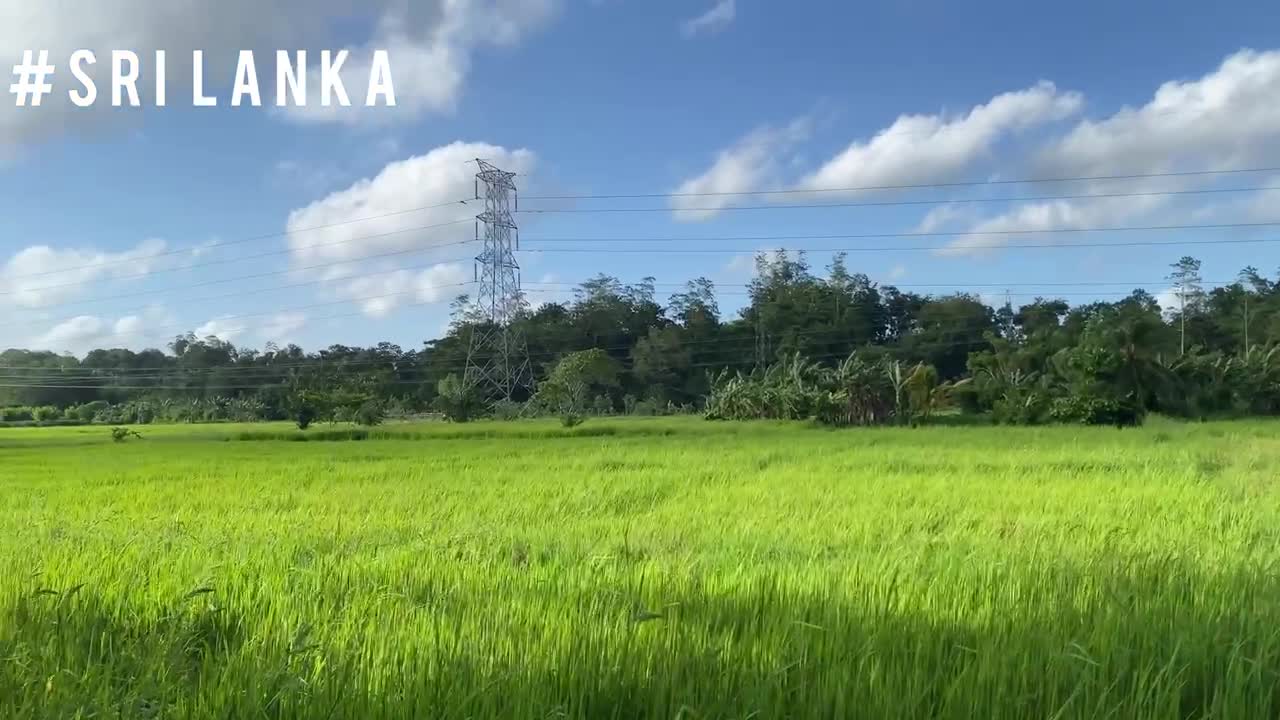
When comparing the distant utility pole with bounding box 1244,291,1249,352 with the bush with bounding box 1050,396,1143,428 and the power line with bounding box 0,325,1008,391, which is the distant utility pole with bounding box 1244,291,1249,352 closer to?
the power line with bounding box 0,325,1008,391

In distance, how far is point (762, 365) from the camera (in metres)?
34.8

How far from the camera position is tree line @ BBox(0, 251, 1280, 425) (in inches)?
921

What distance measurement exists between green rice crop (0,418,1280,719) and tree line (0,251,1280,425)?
55.7 feet

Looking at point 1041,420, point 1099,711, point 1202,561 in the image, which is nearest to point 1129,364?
point 1041,420

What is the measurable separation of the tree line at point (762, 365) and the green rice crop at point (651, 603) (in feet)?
55.7

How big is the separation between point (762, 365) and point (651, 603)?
3229cm

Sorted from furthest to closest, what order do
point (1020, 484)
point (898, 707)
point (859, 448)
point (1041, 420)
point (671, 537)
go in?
point (1041, 420) < point (859, 448) < point (1020, 484) < point (671, 537) < point (898, 707)

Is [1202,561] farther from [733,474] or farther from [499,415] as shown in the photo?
[499,415]

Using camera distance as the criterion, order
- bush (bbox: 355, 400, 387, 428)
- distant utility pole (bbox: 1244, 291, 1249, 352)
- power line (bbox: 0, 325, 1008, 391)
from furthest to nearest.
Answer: power line (bbox: 0, 325, 1008, 391), distant utility pole (bbox: 1244, 291, 1249, 352), bush (bbox: 355, 400, 387, 428)

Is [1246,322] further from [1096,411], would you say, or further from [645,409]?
[645,409]

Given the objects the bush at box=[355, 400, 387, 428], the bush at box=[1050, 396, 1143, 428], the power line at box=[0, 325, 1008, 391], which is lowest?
the bush at box=[1050, 396, 1143, 428]

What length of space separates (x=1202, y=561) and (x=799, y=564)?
1.88 meters

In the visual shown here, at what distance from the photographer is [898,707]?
6.23 feet

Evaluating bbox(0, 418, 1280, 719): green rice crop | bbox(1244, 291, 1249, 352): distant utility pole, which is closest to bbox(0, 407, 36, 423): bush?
bbox(0, 418, 1280, 719): green rice crop
